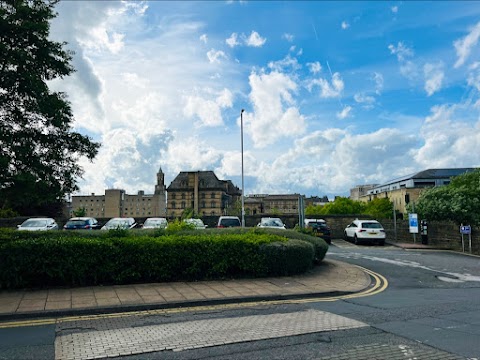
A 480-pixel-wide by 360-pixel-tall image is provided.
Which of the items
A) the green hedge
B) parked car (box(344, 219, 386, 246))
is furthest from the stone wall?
the green hedge

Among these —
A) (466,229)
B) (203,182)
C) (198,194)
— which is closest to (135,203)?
(198,194)

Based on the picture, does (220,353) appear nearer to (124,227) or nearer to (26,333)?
(26,333)

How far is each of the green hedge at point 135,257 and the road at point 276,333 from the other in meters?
2.82

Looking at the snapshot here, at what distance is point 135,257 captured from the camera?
33.7ft

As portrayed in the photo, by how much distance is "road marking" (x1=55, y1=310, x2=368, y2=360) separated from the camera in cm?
524

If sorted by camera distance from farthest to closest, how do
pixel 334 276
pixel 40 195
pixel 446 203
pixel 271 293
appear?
pixel 446 203 < pixel 334 276 < pixel 40 195 < pixel 271 293

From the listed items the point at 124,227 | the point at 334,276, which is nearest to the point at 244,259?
the point at 334,276

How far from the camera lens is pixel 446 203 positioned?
27578 millimetres

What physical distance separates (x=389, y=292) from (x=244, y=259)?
4097mm

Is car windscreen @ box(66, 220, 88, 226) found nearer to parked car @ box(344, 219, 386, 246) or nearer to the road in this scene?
parked car @ box(344, 219, 386, 246)

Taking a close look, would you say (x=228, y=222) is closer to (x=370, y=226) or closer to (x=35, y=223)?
(x=370, y=226)

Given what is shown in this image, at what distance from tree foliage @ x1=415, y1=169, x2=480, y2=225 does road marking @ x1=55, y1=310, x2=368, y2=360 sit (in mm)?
23656

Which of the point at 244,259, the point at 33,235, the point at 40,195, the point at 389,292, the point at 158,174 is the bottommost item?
the point at 389,292

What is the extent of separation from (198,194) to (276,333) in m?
133
